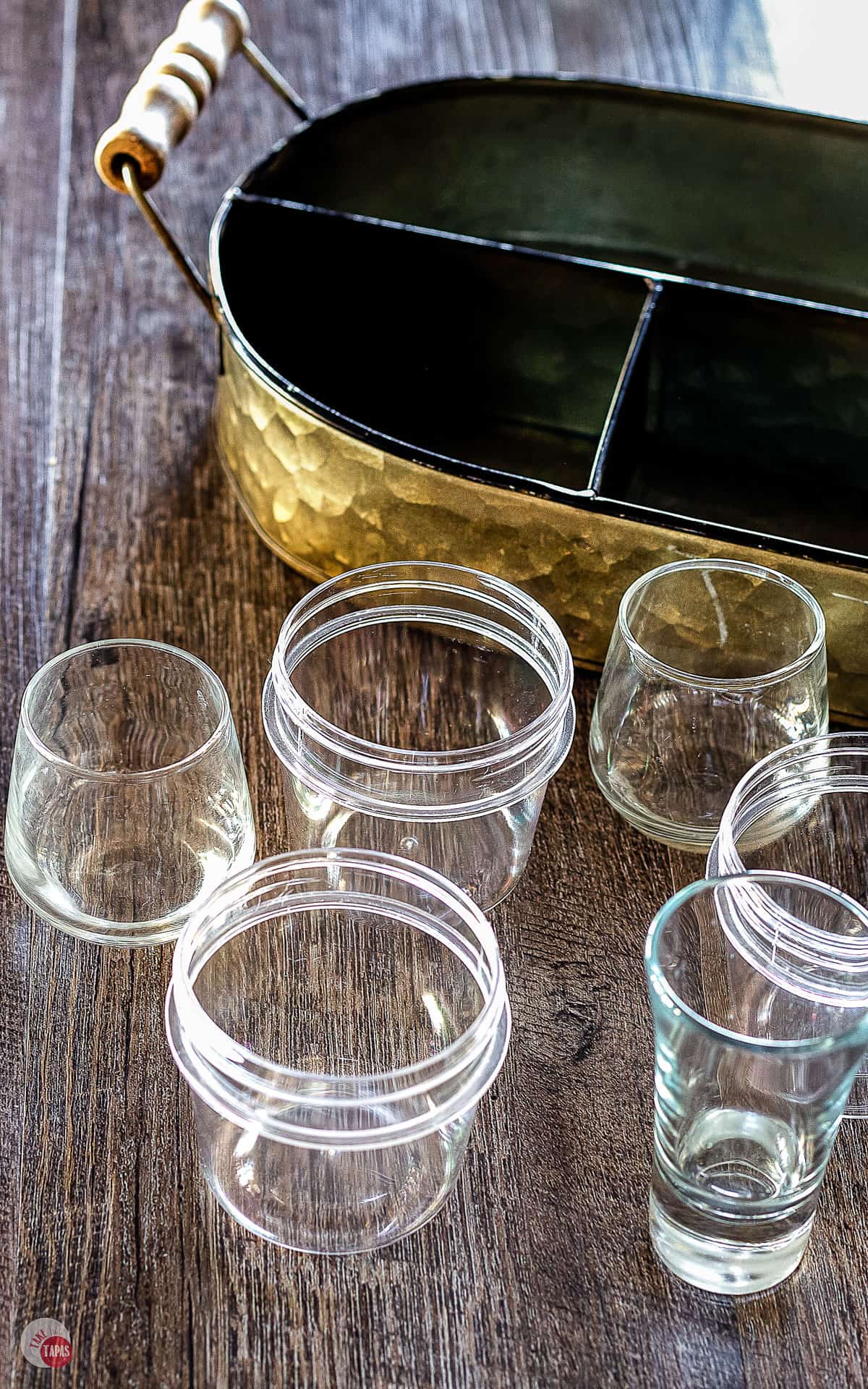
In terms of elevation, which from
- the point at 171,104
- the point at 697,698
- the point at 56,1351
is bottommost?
the point at 56,1351

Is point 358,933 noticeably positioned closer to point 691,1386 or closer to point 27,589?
point 691,1386

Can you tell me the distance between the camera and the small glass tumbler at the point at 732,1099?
1.81 feet

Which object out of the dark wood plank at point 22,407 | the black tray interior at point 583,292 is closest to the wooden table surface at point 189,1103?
the dark wood plank at point 22,407

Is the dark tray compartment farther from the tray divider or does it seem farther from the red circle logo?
the red circle logo

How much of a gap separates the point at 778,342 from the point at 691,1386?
2.13 ft

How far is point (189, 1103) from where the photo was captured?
2.18 feet

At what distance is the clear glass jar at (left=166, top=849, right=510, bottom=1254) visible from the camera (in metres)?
0.57

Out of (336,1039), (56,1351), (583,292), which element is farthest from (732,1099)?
(583,292)

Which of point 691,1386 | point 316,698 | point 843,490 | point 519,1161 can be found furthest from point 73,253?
point 691,1386

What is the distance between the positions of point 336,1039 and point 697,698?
29 cm

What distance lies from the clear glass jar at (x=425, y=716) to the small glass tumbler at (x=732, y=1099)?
0.14 meters

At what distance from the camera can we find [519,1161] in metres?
0.65

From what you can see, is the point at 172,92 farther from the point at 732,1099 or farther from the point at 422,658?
the point at 732,1099

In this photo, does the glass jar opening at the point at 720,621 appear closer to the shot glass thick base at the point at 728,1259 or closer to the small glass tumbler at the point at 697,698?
the small glass tumbler at the point at 697,698
